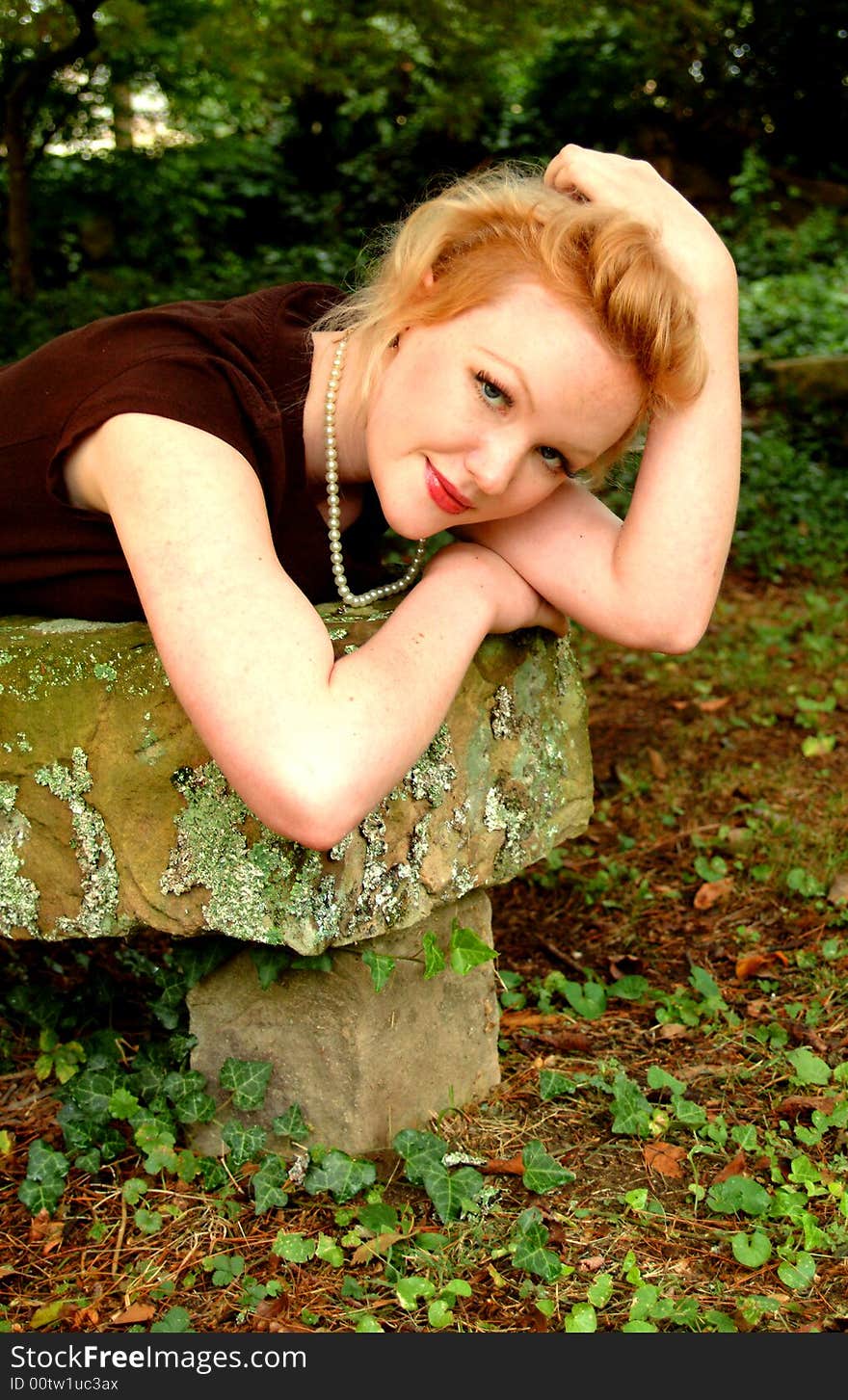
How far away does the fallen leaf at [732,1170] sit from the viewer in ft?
6.81

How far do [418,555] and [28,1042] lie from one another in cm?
132

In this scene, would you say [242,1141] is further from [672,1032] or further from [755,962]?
[755,962]

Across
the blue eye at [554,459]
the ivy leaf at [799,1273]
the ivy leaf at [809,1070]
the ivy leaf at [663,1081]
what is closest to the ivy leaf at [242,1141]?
the ivy leaf at [663,1081]

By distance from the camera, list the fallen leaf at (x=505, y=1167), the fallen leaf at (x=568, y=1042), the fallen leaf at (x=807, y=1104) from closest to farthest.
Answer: the fallen leaf at (x=505, y=1167)
the fallen leaf at (x=807, y=1104)
the fallen leaf at (x=568, y=1042)

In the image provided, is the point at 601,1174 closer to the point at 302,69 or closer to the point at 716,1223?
the point at 716,1223

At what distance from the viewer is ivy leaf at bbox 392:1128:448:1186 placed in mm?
2062

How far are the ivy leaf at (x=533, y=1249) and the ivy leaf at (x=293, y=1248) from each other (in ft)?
1.06

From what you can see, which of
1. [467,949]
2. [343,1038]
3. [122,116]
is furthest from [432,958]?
[122,116]

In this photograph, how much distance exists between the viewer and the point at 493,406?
1.80m

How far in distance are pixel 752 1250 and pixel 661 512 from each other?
119 cm

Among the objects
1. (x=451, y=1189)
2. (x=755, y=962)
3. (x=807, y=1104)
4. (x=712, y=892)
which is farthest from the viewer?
(x=712, y=892)

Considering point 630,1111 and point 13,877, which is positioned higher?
point 13,877

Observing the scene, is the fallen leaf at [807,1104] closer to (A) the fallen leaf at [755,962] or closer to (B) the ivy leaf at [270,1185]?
(A) the fallen leaf at [755,962]

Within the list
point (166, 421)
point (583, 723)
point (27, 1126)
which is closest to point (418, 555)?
point (583, 723)
